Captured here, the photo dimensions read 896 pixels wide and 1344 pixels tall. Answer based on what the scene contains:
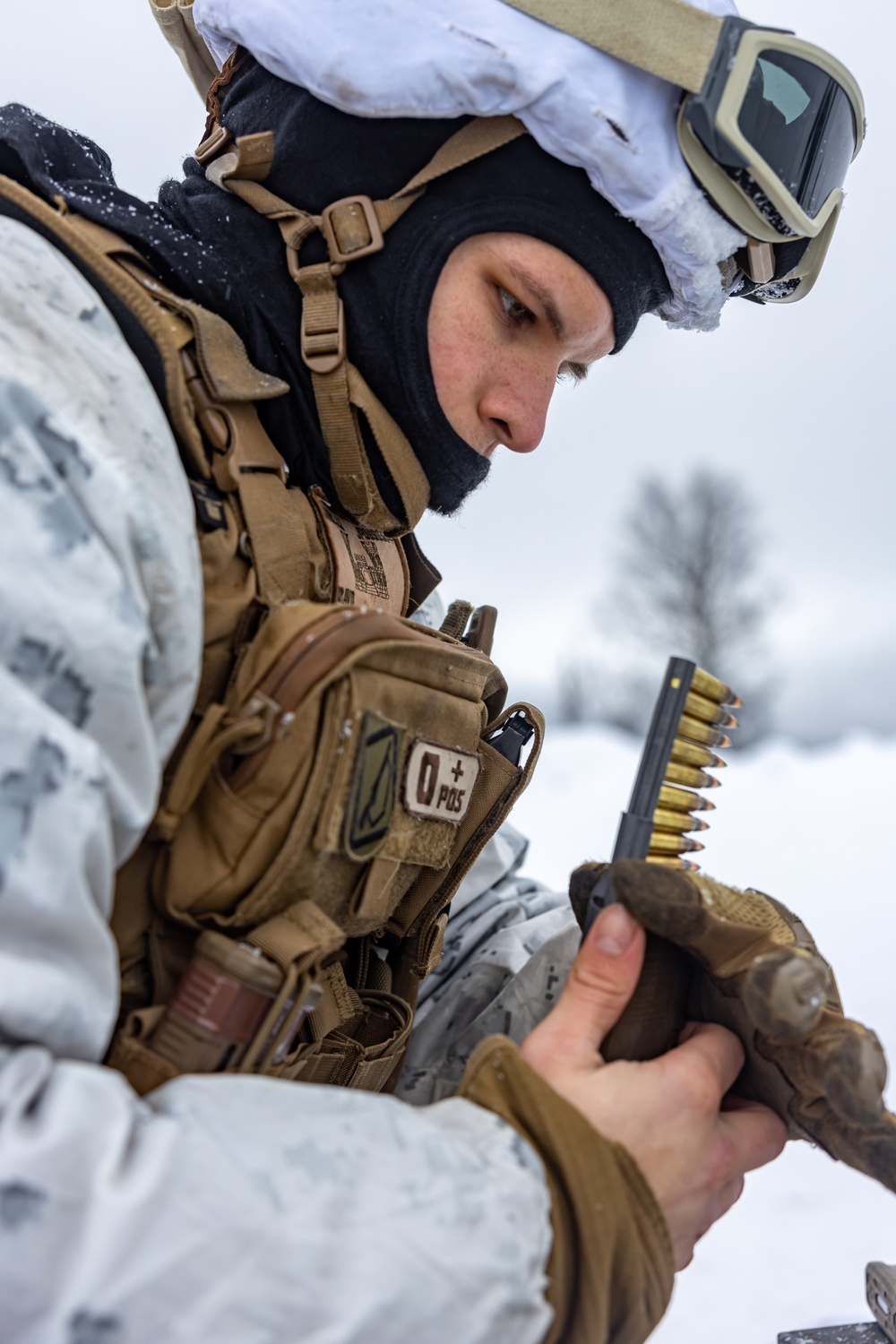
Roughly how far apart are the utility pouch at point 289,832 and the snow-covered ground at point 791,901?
1228mm

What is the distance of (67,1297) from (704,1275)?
1.99m

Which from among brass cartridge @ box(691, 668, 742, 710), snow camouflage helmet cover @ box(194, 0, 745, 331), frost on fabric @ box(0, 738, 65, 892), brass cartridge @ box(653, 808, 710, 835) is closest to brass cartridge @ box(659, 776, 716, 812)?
brass cartridge @ box(653, 808, 710, 835)

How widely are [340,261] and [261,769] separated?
0.92m

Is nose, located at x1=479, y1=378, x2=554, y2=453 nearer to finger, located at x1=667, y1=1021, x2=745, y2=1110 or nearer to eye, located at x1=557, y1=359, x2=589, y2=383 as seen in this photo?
eye, located at x1=557, y1=359, x2=589, y2=383

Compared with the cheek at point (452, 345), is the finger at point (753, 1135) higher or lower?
lower

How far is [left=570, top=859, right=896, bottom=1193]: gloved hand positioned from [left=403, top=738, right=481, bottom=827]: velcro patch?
0.21m

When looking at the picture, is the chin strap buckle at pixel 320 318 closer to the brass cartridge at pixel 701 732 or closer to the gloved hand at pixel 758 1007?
the brass cartridge at pixel 701 732

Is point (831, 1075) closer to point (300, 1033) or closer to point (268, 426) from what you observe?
point (300, 1033)

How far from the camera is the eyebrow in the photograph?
66.6 inches

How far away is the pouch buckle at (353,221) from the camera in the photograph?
1.68m

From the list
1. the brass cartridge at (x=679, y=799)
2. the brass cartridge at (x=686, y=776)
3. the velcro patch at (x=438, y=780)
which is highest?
the brass cartridge at (x=686, y=776)

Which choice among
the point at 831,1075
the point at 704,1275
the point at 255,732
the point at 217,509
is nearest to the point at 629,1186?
the point at 831,1075

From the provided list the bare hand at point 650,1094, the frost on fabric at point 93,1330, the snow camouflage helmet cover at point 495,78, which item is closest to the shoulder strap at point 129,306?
the snow camouflage helmet cover at point 495,78

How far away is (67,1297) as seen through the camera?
807 mm
